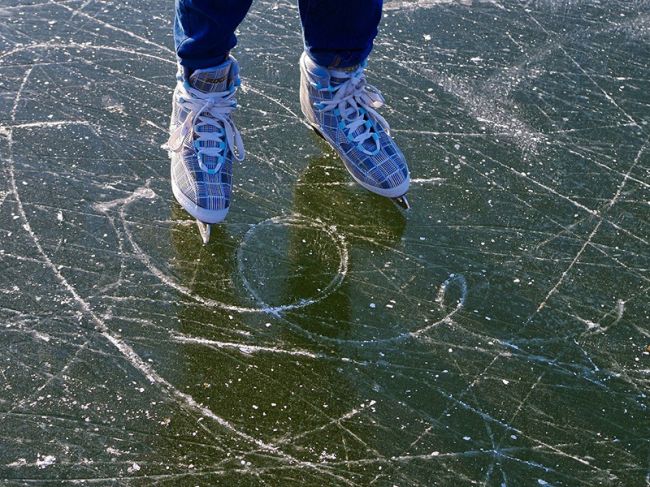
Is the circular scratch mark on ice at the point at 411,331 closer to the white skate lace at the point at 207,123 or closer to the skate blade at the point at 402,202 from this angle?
the skate blade at the point at 402,202

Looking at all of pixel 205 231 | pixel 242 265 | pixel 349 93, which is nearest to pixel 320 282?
pixel 242 265

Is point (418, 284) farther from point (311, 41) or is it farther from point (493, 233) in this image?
point (311, 41)

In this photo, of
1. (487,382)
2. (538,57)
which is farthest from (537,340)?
(538,57)

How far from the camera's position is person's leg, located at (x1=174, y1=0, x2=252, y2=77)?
1915 mm

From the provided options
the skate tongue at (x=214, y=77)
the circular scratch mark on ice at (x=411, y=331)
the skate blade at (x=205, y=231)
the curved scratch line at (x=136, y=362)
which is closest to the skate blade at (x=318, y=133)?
the skate tongue at (x=214, y=77)

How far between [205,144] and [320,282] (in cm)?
41

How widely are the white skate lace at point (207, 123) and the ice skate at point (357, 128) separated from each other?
9.0 inches

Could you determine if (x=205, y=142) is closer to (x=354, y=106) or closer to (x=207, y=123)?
(x=207, y=123)

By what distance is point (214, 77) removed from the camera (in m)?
2.08

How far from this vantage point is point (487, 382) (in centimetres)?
178

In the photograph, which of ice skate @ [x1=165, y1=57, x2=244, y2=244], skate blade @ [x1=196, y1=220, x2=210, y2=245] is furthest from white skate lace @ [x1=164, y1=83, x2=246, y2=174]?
skate blade @ [x1=196, y1=220, x2=210, y2=245]

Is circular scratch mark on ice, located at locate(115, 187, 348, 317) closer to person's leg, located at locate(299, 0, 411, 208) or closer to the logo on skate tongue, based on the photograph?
person's leg, located at locate(299, 0, 411, 208)

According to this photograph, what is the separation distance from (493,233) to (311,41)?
0.59 m

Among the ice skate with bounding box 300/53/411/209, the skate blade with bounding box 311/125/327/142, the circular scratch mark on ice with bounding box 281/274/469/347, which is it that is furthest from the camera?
the skate blade with bounding box 311/125/327/142
